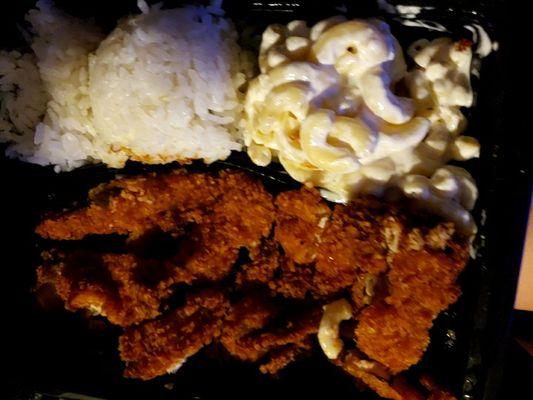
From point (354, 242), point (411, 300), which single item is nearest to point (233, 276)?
point (354, 242)

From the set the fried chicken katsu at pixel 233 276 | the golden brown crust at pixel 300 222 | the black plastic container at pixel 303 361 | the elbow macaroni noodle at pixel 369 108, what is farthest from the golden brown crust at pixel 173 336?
the elbow macaroni noodle at pixel 369 108

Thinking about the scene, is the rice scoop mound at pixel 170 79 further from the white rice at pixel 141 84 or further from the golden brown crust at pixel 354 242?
the golden brown crust at pixel 354 242

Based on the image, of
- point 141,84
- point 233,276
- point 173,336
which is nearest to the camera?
point 141,84

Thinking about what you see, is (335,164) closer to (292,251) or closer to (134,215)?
(292,251)

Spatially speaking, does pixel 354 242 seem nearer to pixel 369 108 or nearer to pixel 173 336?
pixel 369 108

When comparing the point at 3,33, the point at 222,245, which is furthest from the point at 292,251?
the point at 3,33

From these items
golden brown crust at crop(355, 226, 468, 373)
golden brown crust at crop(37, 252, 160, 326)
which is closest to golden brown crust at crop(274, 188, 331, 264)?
golden brown crust at crop(355, 226, 468, 373)

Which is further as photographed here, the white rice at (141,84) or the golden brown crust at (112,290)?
the golden brown crust at (112,290)
